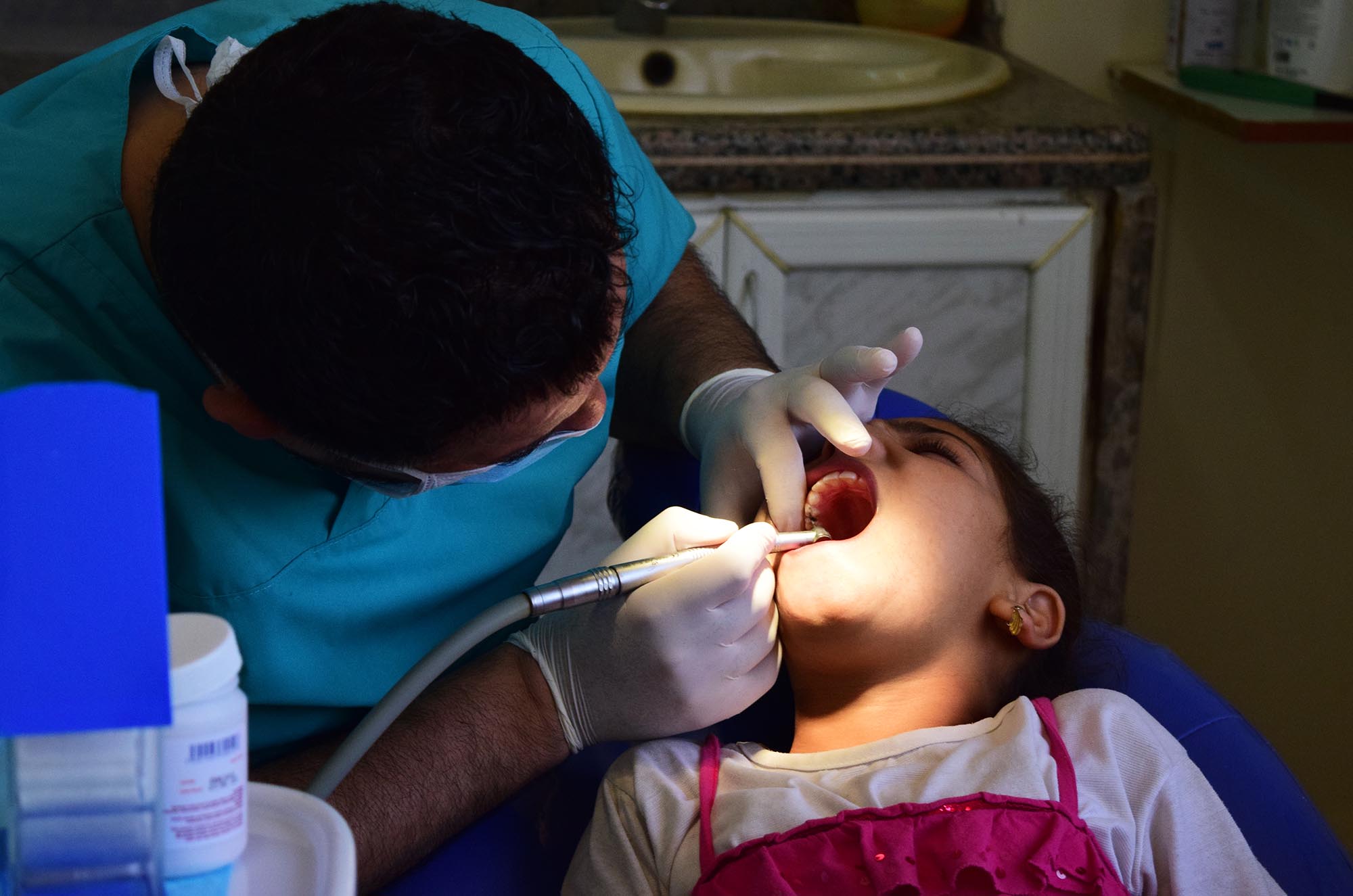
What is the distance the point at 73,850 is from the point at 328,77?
0.53 meters

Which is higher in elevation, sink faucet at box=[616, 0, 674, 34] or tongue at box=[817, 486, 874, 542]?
sink faucet at box=[616, 0, 674, 34]

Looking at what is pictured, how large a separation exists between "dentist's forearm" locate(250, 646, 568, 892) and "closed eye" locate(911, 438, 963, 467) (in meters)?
0.47

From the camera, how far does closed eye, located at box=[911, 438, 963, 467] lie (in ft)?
4.36

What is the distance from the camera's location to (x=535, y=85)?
0.85 m

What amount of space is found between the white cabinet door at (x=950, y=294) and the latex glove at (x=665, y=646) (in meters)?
0.92

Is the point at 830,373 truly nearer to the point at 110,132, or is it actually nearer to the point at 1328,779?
the point at 110,132

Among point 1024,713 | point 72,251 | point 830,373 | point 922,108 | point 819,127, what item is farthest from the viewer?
point 922,108

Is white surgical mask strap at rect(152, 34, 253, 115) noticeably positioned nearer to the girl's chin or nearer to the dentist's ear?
the dentist's ear

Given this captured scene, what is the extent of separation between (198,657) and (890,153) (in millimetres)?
→ 1697

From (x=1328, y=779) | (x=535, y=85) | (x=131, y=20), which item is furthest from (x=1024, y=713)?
(x=131, y=20)

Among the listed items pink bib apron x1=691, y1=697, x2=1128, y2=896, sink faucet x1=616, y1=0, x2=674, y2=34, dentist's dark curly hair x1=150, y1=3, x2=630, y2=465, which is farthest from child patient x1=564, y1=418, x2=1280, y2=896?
sink faucet x1=616, y1=0, x2=674, y2=34

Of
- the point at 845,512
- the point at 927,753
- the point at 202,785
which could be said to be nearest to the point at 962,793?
the point at 927,753

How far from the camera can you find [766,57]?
2.52 meters

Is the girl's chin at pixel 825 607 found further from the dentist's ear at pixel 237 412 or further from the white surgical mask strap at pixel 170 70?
the white surgical mask strap at pixel 170 70
